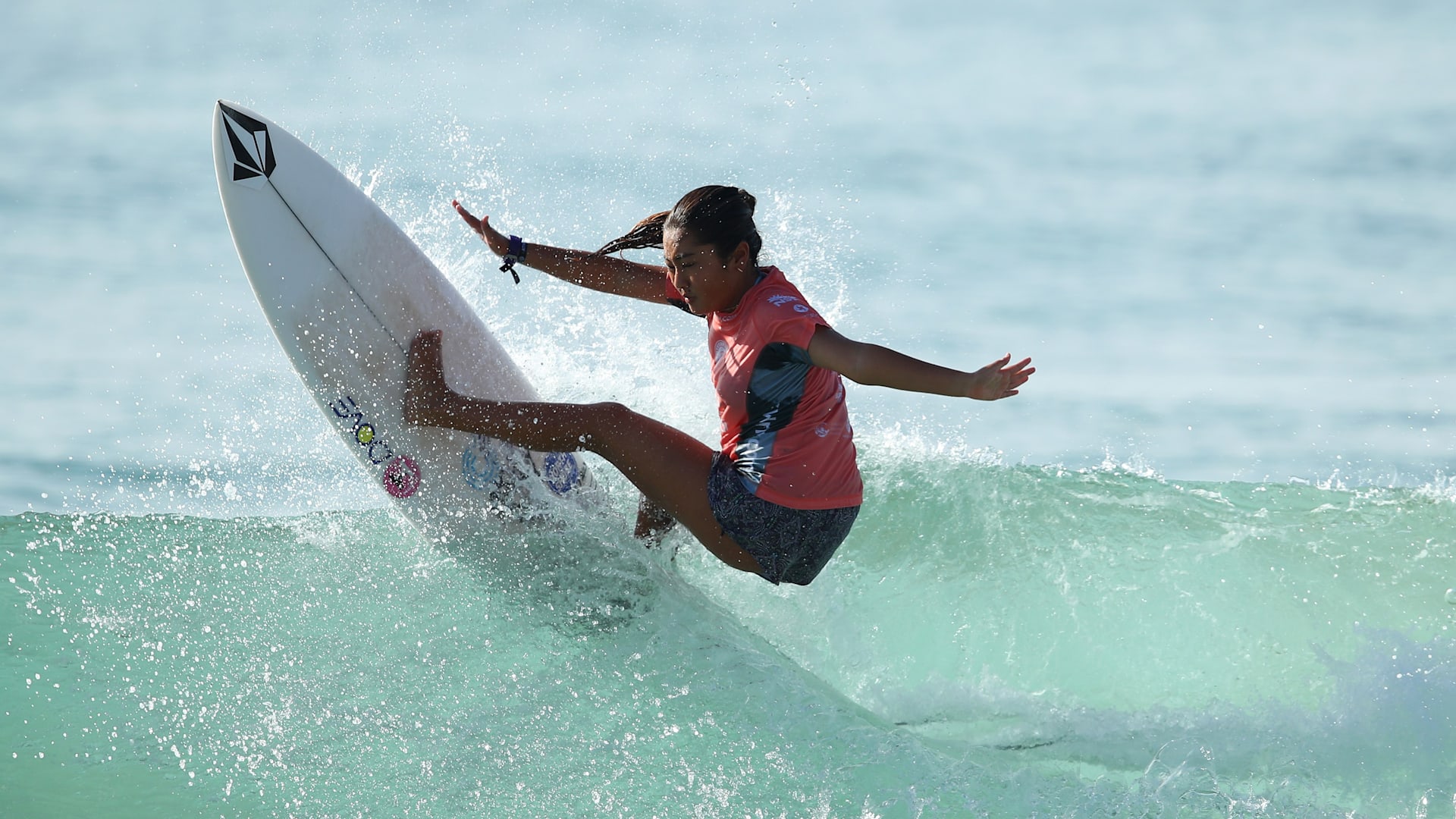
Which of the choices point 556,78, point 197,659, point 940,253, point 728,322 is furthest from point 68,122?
point 728,322

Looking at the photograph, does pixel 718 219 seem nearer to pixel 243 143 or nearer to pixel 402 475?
pixel 402 475

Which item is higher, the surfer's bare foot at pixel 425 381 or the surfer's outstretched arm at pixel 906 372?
the surfer's outstretched arm at pixel 906 372

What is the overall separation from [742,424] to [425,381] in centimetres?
125

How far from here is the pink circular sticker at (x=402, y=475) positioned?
176 inches

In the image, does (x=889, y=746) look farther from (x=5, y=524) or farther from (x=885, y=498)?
(x=5, y=524)

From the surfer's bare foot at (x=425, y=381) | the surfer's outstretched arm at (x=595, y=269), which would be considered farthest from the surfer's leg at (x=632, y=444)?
the surfer's outstretched arm at (x=595, y=269)

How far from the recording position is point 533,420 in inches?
155

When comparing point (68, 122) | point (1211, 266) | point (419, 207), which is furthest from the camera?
point (68, 122)

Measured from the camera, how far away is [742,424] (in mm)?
3928

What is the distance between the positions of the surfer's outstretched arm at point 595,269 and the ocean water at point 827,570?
836mm

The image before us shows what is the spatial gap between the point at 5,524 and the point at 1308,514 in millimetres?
5718

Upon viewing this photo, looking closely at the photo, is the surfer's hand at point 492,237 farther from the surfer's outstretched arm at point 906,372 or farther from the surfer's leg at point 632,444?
the surfer's outstretched arm at point 906,372

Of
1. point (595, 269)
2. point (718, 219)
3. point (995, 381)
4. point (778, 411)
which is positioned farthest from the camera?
point (595, 269)

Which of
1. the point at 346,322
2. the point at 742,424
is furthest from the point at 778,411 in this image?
the point at 346,322
